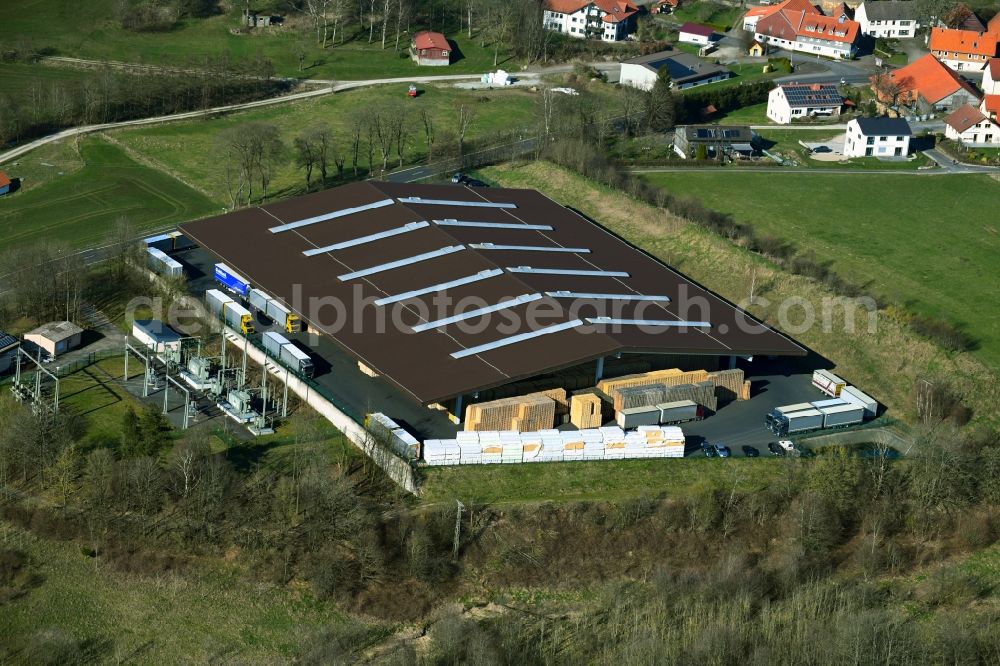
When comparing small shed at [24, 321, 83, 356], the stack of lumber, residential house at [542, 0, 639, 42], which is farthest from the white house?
small shed at [24, 321, 83, 356]

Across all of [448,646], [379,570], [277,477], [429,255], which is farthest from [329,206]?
[448,646]

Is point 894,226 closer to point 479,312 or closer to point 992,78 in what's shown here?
point 992,78

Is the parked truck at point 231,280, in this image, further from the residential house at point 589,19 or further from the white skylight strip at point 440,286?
the residential house at point 589,19

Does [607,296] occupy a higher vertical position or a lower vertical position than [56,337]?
higher

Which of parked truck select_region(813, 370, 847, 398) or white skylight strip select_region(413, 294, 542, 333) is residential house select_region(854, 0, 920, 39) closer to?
parked truck select_region(813, 370, 847, 398)

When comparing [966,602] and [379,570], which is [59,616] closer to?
[379,570]

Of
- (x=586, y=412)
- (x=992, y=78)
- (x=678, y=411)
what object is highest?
(x=992, y=78)

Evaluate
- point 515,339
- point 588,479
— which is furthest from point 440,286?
point 588,479

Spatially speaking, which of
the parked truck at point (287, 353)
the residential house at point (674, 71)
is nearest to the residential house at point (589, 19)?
the residential house at point (674, 71)
